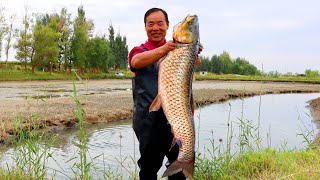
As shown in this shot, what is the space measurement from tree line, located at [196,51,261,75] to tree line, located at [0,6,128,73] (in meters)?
36.9

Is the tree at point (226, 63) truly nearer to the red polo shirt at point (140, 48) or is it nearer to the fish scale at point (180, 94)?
the red polo shirt at point (140, 48)

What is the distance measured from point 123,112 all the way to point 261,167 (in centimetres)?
1136

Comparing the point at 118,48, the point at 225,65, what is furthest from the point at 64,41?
the point at 225,65

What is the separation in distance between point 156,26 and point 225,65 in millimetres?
111056

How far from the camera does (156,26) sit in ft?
11.8

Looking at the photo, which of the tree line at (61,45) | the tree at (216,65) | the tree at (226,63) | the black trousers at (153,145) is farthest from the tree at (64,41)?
the tree at (226,63)

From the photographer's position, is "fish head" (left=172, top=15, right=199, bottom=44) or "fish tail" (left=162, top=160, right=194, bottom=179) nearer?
"fish head" (left=172, top=15, right=199, bottom=44)

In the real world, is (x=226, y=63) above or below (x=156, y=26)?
above

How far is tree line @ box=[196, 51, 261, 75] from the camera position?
100m

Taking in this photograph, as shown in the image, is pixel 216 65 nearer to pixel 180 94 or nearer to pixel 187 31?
pixel 180 94

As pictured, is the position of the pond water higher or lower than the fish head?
lower

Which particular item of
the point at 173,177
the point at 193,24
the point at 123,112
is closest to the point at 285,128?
the point at 123,112

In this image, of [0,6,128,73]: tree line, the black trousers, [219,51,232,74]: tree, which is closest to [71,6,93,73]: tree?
[0,6,128,73]: tree line

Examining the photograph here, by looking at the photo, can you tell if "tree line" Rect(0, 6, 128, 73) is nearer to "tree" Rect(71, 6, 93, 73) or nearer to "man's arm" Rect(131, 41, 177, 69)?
"tree" Rect(71, 6, 93, 73)
